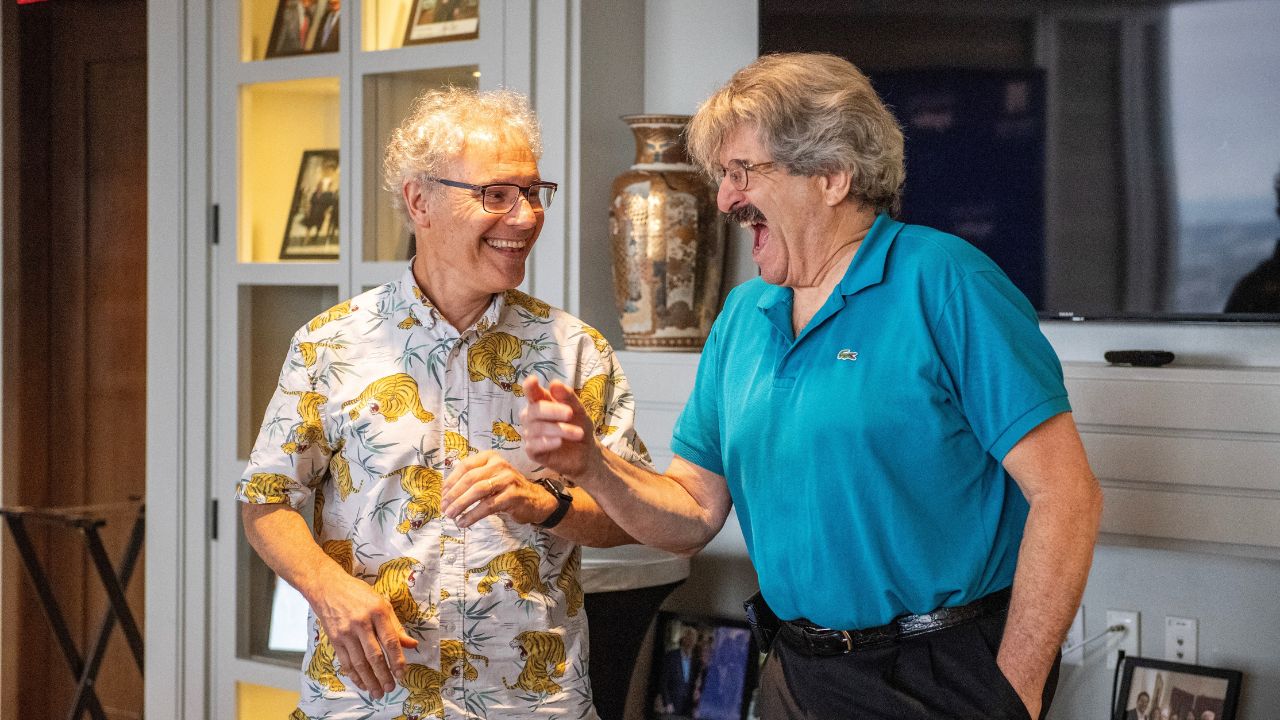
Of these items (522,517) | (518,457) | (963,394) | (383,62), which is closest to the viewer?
(963,394)

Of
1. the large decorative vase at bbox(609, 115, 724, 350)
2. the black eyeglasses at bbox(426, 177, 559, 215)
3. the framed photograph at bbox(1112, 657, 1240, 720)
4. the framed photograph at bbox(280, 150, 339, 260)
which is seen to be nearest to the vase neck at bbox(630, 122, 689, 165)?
the large decorative vase at bbox(609, 115, 724, 350)

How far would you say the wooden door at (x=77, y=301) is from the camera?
381 cm

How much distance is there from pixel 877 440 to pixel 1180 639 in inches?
46.1

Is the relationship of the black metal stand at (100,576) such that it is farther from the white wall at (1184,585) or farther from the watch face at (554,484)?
the watch face at (554,484)

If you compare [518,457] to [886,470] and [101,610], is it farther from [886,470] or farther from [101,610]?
[101,610]

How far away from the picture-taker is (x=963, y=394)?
1.35 metres

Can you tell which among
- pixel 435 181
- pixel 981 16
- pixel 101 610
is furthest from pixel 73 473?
pixel 981 16

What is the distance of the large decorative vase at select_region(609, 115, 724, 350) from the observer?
248 cm

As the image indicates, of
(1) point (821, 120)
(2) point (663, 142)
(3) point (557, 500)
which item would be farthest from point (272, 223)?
(1) point (821, 120)

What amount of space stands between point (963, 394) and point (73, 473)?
11.0ft

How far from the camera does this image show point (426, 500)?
1.58m

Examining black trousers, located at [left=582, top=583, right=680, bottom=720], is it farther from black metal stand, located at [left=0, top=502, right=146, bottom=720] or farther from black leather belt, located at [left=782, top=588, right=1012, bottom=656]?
black metal stand, located at [left=0, top=502, right=146, bottom=720]

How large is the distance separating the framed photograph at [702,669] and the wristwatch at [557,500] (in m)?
1.03

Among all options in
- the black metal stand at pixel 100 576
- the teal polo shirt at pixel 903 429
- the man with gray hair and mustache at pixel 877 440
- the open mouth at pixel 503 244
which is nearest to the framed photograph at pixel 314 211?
the black metal stand at pixel 100 576
